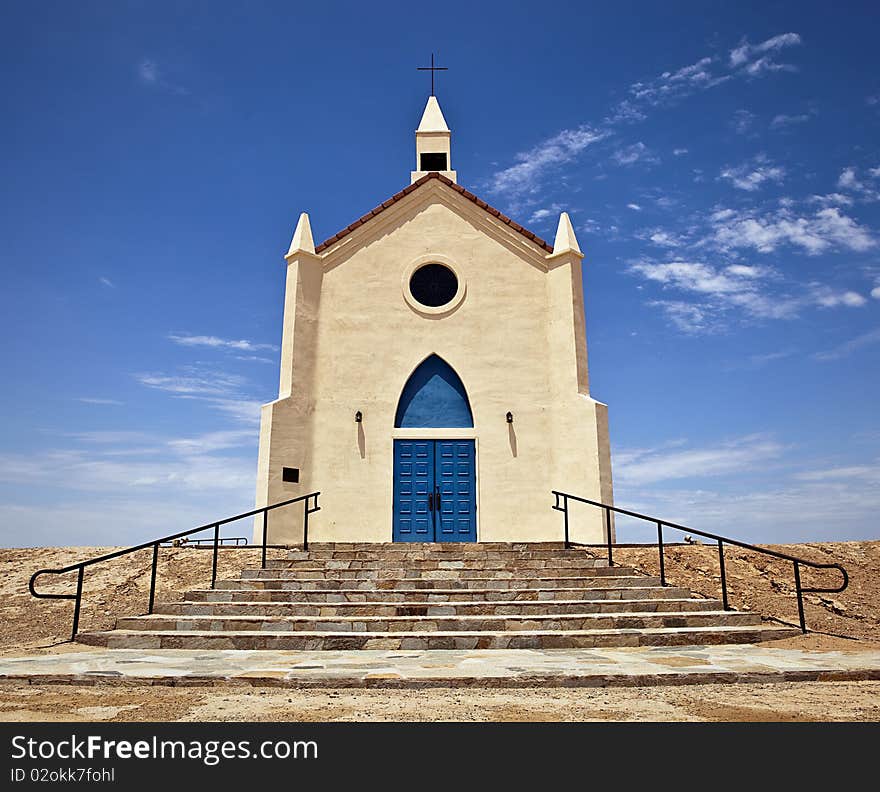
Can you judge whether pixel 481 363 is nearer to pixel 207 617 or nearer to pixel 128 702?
pixel 207 617

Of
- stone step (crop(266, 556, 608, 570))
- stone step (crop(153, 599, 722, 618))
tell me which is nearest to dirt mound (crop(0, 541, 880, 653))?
stone step (crop(266, 556, 608, 570))

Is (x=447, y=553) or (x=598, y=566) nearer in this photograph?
(x=598, y=566)

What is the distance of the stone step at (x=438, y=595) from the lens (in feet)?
31.3

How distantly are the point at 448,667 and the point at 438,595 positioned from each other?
344cm

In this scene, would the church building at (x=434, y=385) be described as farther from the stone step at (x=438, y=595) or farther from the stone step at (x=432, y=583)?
the stone step at (x=438, y=595)

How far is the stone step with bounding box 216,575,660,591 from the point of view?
1011 centimetres

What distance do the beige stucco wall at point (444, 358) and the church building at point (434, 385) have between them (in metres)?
0.03

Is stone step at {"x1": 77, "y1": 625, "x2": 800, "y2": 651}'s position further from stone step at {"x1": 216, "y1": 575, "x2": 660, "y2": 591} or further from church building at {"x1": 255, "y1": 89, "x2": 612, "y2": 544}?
church building at {"x1": 255, "y1": 89, "x2": 612, "y2": 544}

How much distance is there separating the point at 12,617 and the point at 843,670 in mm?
10996

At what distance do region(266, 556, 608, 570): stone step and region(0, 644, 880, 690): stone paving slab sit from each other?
11.4ft

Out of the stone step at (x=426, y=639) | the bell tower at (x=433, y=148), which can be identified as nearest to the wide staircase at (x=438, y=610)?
the stone step at (x=426, y=639)

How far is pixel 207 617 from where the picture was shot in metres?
8.69

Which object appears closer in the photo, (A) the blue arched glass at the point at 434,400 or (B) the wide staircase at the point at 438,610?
(B) the wide staircase at the point at 438,610
